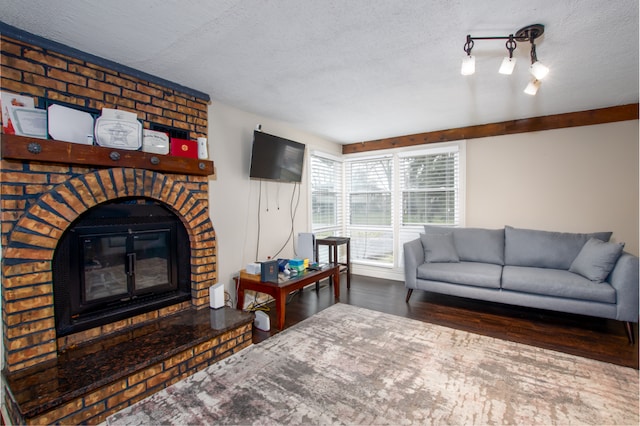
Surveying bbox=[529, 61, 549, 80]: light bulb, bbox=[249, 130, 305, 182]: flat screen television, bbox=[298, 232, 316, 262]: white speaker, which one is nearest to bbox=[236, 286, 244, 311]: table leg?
bbox=[298, 232, 316, 262]: white speaker

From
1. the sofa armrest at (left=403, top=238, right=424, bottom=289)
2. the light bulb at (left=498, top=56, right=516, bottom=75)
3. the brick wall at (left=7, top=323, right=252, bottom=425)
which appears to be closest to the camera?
the brick wall at (left=7, top=323, right=252, bottom=425)

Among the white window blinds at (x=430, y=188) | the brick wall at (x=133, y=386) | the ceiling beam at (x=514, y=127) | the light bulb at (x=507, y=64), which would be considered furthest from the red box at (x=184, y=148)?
the white window blinds at (x=430, y=188)

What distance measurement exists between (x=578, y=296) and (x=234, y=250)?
350 centimetres

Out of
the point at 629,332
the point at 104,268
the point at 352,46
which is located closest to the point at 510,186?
the point at 629,332

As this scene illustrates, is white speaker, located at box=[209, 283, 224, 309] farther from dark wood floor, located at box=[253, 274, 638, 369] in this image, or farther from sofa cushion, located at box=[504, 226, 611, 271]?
sofa cushion, located at box=[504, 226, 611, 271]

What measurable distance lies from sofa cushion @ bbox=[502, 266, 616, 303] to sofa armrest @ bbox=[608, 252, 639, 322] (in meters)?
0.06

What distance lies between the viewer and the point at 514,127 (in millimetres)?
3816

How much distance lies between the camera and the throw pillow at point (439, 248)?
3.71m

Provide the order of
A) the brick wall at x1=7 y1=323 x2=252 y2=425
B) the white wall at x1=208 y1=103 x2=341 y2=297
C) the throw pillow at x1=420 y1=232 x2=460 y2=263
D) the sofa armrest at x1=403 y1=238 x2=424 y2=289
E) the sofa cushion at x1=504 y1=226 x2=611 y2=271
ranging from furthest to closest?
the throw pillow at x1=420 y1=232 x2=460 y2=263
the sofa armrest at x1=403 y1=238 x2=424 y2=289
the sofa cushion at x1=504 y1=226 x2=611 y2=271
the white wall at x1=208 y1=103 x2=341 y2=297
the brick wall at x1=7 y1=323 x2=252 y2=425

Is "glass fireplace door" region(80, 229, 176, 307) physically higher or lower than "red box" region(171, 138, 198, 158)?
lower

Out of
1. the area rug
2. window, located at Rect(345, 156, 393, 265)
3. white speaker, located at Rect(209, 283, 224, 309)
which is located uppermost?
window, located at Rect(345, 156, 393, 265)

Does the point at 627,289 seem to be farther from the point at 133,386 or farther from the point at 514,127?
the point at 133,386

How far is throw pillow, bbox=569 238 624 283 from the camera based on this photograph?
2.75 meters

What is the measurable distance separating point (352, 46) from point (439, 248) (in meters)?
2.76
